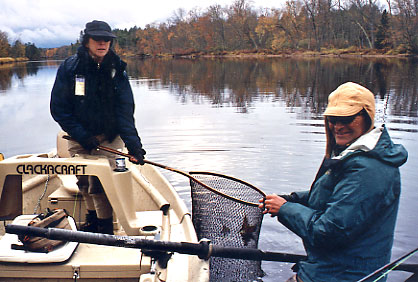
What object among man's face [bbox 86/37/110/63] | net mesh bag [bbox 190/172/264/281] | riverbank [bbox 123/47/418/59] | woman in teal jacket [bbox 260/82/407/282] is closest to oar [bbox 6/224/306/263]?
woman in teal jacket [bbox 260/82/407/282]

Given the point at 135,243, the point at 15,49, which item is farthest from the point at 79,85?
the point at 15,49

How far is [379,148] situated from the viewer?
85.5 inches

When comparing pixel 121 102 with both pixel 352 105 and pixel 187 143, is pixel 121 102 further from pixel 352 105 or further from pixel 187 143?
pixel 187 143

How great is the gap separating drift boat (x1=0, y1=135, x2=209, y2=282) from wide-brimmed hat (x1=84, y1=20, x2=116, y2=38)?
108 cm

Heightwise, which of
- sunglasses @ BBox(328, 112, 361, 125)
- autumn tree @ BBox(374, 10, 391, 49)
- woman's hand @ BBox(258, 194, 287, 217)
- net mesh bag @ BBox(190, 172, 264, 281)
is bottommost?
net mesh bag @ BBox(190, 172, 264, 281)

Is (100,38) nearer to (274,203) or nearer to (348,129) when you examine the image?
(274,203)

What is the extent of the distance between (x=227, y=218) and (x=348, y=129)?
60.2 inches

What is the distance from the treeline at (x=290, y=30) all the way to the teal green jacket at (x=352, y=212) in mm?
57388

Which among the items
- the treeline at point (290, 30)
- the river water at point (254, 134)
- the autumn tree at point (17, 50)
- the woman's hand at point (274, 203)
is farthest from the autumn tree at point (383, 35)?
the autumn tree at point (17, 50)

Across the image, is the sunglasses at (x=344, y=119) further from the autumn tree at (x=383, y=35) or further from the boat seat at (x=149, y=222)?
the autumn tree at (x=383, y=35)

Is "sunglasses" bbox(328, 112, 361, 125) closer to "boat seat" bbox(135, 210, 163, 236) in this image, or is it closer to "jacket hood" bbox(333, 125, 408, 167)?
"jacket hood" bbox(333, 125, 408, 167)

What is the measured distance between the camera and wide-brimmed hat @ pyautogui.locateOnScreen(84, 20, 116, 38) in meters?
3.86

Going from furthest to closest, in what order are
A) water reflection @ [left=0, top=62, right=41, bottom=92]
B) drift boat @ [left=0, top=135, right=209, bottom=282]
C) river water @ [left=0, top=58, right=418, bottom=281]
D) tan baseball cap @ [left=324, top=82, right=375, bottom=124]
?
1. water reflection @ [left=0, top=62, right=41, bottom=92]
2. river water @ [left=0, top=58, right=418, bottom=281]
3. drift boat @ [left=0, top=135, right=209, bottom=282]
4. tan baseball cap @ [left=324, top=82, right=375, bottom=124]

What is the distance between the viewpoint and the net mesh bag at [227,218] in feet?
11.5
